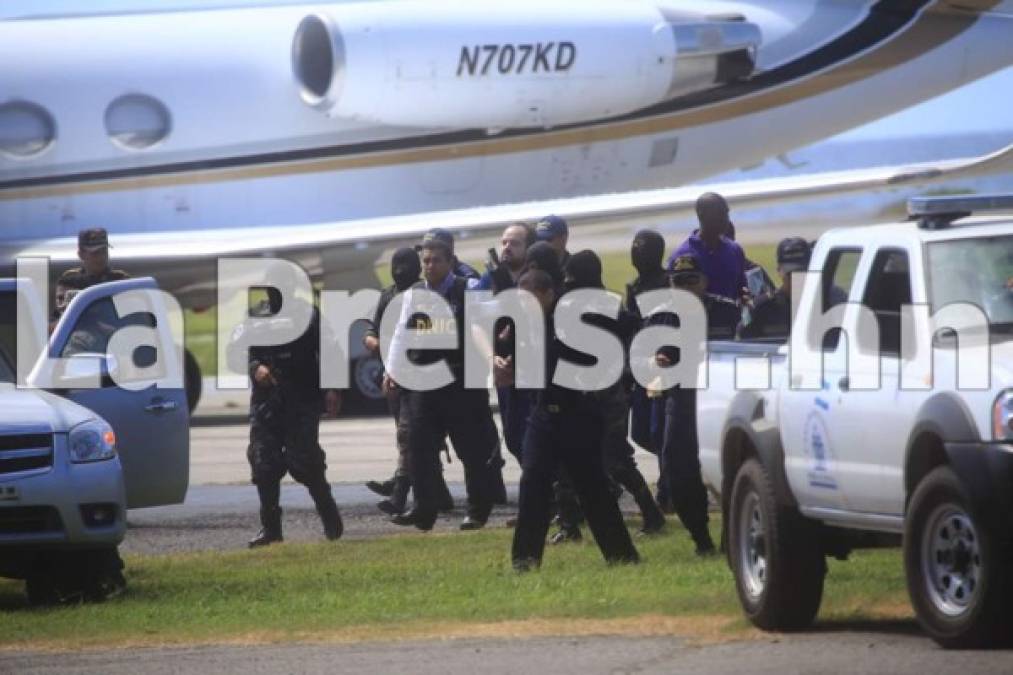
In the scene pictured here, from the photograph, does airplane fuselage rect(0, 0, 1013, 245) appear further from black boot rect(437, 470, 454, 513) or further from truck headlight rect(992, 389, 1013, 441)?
truck headlight rect(992, 389, 1013, 441)

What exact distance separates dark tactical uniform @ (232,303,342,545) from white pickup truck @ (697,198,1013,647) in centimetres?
413

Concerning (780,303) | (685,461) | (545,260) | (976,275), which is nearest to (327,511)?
(545,260)

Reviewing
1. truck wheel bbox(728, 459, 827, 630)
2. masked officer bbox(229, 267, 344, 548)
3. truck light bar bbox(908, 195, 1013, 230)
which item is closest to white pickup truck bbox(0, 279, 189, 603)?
masked officer bbox(229, 267, 344, 548)

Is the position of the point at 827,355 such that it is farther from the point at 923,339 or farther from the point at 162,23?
the point at 162,23

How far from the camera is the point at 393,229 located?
2477 cm

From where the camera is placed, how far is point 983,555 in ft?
26.0

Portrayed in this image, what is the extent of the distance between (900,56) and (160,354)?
17489mm

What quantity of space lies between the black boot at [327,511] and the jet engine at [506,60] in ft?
39.3

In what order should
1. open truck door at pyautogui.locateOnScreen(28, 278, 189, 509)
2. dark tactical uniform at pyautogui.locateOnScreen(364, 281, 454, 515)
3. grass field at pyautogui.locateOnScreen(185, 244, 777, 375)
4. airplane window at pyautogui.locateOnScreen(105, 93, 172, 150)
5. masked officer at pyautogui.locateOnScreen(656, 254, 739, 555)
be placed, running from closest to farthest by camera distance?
masked officer at pyautogui.locateOnScreen(656, 254, 739, 555) < open truck door at pyautogui.locateOnScreen(28, 278, 189, 509) < dark tactical uniform at pyautogui.locateOnScreen(364, 281, 454, 515) < airplane window at pyautogui.locateOnScreen(105, 93, 172, 150) < grass field at pyautogui.locateOnScreen(185, 244, 777, 375)

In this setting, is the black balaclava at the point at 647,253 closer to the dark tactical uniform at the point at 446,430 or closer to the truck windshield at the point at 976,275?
the dark tactical uniform at the point at 446,430

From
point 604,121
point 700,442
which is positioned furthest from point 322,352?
point 604,121

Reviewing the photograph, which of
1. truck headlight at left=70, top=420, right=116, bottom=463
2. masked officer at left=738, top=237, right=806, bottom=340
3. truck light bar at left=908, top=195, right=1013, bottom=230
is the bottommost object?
truck headlight at left=70, top=420, right=116, bottom=463

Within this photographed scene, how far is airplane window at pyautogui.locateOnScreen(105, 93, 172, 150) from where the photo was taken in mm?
24781

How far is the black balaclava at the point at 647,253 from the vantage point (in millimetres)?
13461
